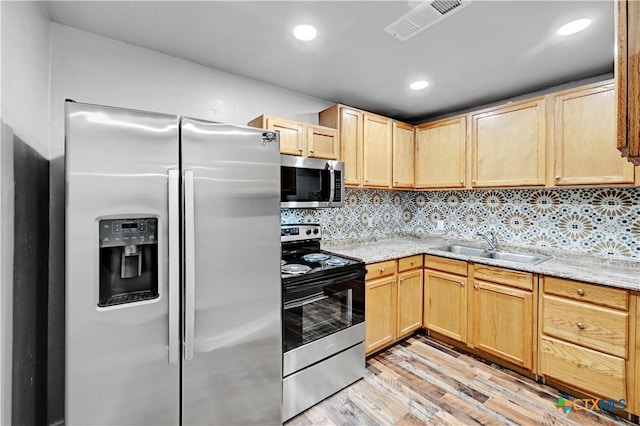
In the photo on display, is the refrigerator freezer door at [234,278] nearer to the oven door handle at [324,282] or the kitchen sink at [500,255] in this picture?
the oven door handle at [324,282]

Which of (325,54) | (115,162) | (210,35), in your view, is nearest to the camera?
(115,162)

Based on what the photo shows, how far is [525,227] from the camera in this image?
9.25ft

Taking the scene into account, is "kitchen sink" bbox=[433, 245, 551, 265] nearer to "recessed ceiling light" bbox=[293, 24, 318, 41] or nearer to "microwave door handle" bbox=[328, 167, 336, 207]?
"microwave door handle" bbox=[328, 167, 336, 207]

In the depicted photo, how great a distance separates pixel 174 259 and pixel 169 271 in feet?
0.20

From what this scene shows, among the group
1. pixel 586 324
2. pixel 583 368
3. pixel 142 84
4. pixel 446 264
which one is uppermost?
pixel 142 84

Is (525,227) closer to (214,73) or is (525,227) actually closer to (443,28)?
(443,28)

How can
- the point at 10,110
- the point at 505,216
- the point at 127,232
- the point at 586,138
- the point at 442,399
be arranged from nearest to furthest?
1. the point at 10,110
2. the point at 127,232
3. the point at 442,399
4. the point at 586,138
5. the point at 505,216

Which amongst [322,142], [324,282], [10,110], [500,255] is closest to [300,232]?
[324,282]

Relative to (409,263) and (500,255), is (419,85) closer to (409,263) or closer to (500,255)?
(409,263)

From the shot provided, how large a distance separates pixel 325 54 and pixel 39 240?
6.68 ft

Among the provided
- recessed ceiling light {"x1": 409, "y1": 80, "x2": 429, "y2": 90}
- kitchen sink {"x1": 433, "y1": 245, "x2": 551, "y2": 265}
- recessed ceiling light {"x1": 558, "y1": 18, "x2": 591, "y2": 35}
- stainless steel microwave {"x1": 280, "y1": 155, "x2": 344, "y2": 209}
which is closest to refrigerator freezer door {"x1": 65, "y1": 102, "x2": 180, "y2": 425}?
stainless steel microwave {"x1": 280, "y1": 155, "x2": 344, "y2": 209}

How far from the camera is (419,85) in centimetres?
263

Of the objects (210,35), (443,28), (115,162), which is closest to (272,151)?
(115,162)

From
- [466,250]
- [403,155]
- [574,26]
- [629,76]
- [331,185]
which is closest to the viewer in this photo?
[629,76]
